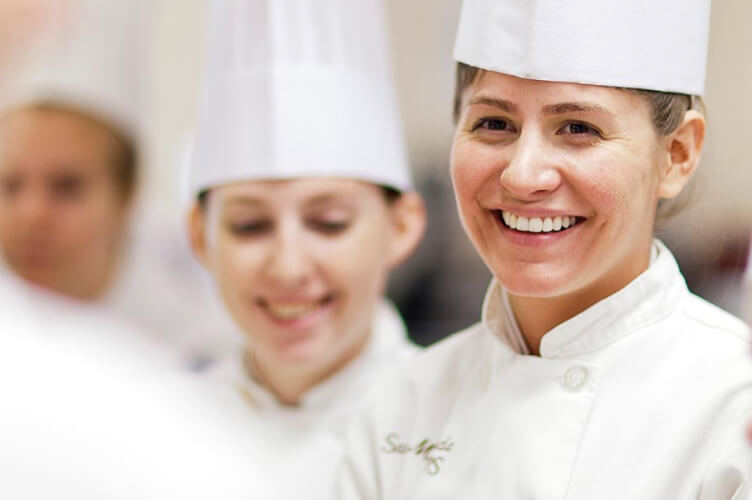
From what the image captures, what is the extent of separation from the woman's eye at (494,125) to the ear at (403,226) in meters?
0.51

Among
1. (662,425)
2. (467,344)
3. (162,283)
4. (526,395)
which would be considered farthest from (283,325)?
(162,283)

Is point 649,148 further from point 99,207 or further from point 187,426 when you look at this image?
point 99,207

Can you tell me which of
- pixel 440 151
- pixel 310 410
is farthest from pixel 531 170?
pixel 440 151

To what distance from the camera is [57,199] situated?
76.7 inches

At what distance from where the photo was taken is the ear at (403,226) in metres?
1.46

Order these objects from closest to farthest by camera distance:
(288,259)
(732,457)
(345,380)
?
1. (732,457)
2. (288,259)
3. (345,380)

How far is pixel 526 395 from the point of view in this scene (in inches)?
37.9

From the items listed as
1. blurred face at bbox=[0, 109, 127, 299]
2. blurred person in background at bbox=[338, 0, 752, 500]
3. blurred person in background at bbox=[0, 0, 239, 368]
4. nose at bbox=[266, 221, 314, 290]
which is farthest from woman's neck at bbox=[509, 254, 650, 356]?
blurred face at bbox=[0, 109, 127, 299]

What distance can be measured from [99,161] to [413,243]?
2.71ft

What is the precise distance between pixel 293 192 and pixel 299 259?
9cm

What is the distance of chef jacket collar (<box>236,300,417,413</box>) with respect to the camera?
1426mm

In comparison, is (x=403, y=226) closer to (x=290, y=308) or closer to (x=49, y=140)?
(x=290, y=308)

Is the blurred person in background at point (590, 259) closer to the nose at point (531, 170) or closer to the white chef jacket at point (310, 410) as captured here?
Answer: the nose at point (531, 170)

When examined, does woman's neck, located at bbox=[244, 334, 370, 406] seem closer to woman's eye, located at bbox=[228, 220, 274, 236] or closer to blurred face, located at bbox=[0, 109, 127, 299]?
woman's eye, located at bbox=[228, 220, 274, 236]
